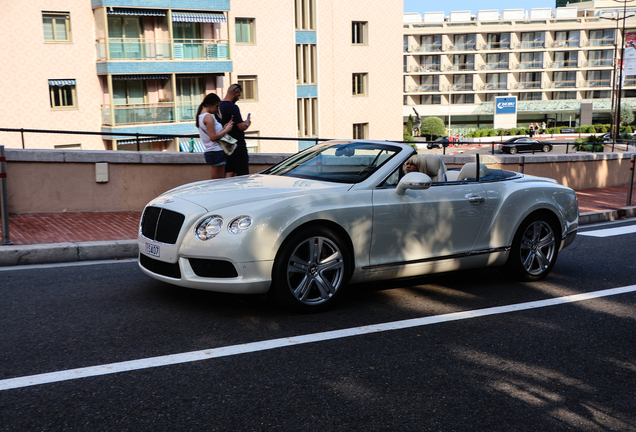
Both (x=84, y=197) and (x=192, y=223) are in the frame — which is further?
(x=84, y=197)

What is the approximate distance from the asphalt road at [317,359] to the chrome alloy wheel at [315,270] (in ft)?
0.62

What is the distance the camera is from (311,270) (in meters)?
5.29

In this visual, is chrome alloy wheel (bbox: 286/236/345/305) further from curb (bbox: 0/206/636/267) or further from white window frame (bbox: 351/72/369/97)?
white window frame (bbox: 351/72/369/97)

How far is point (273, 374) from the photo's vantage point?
4.04 metres

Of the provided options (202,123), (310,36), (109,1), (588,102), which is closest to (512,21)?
(588,102)

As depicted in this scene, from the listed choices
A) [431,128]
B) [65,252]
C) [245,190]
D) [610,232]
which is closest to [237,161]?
[65,252]

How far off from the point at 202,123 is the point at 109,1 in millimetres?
29562

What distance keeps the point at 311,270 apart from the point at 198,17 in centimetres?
3568

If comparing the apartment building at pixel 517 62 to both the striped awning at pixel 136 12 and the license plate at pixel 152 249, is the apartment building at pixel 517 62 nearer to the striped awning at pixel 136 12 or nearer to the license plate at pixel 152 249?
the striped awning at pixel 136 12

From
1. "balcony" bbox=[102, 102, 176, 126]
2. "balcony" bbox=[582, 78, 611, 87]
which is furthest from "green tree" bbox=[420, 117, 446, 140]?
"balcony" bbox=[102, 102, 176, 126]

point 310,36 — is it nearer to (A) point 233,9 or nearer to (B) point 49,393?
(A) point 233,9

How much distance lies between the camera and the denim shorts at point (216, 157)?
30.0 feet

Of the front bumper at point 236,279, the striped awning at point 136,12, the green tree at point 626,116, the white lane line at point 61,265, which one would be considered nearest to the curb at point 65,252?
the white lane line at point 61,265

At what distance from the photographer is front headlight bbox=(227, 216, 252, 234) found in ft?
16.3
